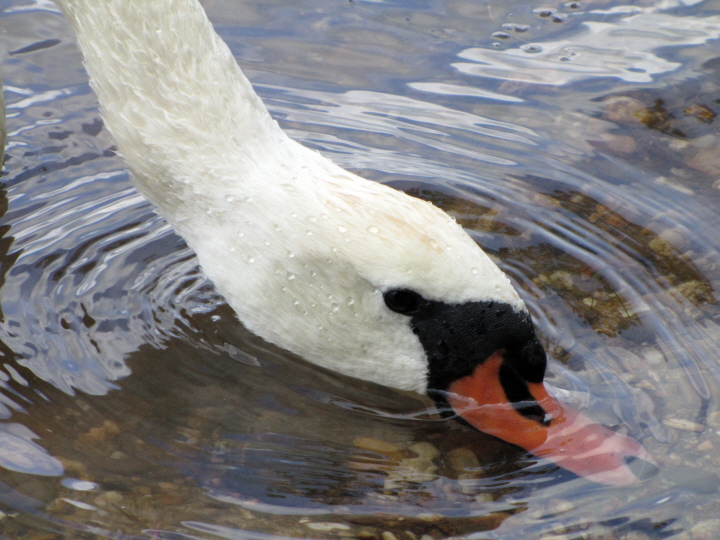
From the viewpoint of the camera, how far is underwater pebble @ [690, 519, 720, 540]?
11.1 feet

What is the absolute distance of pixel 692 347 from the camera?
14.2 ft

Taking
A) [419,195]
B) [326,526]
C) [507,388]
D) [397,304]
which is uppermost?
[397,304]

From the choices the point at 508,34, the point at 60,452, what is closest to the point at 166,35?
the point at 60,452

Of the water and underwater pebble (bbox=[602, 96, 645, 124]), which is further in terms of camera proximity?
underwater pebble (bbox=[602, 96, 645, 124])

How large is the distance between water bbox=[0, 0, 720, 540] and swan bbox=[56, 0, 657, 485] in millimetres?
246

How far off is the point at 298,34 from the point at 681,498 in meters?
5.08

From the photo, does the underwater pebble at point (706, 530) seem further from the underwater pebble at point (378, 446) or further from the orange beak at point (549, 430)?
the underwater pebble at point (378, 446)

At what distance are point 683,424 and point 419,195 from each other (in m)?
2.35

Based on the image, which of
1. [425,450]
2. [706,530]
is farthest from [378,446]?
[706,530]

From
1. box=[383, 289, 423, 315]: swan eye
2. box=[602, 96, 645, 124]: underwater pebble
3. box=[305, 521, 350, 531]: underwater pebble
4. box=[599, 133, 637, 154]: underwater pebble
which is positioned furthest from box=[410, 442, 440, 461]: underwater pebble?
box=[602, 96, 645, 124]: underwater pebble

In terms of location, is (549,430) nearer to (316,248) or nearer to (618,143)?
(316,248)

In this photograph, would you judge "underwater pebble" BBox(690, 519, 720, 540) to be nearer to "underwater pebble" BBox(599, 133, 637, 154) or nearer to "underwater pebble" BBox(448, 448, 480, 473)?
"underwater pebble" BBox(448, 448, 480, 473)

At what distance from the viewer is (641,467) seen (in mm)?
3660

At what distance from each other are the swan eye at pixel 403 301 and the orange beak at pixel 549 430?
0.42 meters
